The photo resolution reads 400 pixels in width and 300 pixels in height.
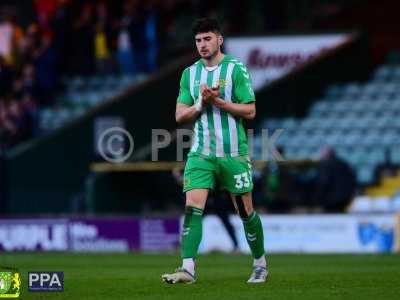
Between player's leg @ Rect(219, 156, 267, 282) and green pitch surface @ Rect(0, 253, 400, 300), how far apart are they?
8.3 inches

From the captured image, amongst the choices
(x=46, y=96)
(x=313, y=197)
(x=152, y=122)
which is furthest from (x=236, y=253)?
(x=46, y=96)

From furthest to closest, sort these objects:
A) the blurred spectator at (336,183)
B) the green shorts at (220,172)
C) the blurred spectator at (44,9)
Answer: the blurred spectator at (44,9)
the blurred spectator at (336,183)
the green shorts at (220,172)

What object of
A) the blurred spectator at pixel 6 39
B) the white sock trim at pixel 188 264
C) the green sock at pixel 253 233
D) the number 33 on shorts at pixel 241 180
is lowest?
the white sock trim at pixel 188 264

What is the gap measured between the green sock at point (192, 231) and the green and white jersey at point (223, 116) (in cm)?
58

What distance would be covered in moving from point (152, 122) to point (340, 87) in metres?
4.53

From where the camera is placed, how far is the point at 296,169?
24391mm

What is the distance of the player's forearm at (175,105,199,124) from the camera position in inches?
457

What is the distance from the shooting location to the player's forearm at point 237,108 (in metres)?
11.5

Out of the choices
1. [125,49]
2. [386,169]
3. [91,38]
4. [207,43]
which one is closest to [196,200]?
[207,43]

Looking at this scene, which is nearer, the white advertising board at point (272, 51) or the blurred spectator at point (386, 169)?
the blurred spectator at point (386, 169)

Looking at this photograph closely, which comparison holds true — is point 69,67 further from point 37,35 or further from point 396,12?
point 396,12

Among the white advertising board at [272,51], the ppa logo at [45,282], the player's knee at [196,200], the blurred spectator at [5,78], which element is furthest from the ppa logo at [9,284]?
the white advertising board at [272,51]

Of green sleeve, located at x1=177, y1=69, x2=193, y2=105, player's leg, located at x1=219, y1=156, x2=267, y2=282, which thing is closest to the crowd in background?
green sleeve, located at x1=177, y1=69, x2=193, y2=105

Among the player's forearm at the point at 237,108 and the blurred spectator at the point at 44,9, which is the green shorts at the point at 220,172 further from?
the blurred spectator at the point at 44,9
